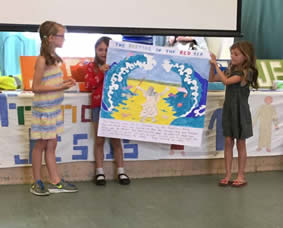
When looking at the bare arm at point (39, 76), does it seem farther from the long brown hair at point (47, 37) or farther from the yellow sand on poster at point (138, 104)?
the yellow sand on poster at point (138, 104)

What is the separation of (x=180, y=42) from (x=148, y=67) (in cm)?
114

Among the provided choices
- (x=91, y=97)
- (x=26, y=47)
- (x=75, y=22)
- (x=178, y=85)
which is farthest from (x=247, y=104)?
(x=26, y=47)

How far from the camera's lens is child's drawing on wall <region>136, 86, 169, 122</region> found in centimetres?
300

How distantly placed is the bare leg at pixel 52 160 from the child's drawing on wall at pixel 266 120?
1.50 meters

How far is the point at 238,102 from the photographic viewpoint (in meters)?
2.99

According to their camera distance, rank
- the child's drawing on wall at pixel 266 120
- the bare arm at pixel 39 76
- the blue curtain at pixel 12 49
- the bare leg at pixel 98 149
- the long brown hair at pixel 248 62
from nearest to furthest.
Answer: the bare arm at pixel 39 76
the long brown hair at pixel 248 62
the bare leg at pixel 98 149
the child's drawing on wall at pixel 266 120
the blue curtain at pixel 12 49

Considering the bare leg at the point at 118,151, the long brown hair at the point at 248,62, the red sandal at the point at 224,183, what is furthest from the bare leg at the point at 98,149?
the long brown hair at the point at 248,62

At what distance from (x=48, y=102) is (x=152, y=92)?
0.72 metres

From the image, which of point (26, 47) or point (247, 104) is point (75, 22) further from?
point (247, 104)

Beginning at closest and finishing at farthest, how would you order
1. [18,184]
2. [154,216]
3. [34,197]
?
[154,216] → [34,197] → [18,184]

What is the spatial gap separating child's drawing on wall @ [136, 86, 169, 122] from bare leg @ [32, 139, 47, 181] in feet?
2.27

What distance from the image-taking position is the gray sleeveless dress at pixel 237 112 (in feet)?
9.79

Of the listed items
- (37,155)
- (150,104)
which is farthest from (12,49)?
(150,104)

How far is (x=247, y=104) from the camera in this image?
9.89 ft
